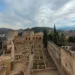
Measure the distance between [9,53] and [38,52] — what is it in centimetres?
442

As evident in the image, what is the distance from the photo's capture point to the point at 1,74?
6.39 metres

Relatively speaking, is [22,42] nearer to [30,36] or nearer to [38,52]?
[30,36]

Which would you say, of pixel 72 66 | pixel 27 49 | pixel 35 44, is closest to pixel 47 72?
pixel 72 66

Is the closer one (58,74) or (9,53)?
(58,74)

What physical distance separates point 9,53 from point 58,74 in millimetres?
6266

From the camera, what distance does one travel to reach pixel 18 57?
50.5 feet

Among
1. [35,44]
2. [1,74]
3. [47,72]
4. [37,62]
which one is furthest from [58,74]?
[35,44]

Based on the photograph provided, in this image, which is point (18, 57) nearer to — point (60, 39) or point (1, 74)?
point (60, 39)

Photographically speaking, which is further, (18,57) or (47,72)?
(18,57)

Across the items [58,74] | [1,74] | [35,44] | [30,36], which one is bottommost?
[58,74]

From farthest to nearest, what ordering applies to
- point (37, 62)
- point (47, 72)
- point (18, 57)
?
1. point (18, 57)
2. point (37, 62)
3. point (47, 72)

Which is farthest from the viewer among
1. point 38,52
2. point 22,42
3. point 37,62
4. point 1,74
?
point 22,42

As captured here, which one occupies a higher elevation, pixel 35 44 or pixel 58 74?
pixel 35 44

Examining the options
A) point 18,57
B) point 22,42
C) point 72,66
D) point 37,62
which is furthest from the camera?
point 22,42
